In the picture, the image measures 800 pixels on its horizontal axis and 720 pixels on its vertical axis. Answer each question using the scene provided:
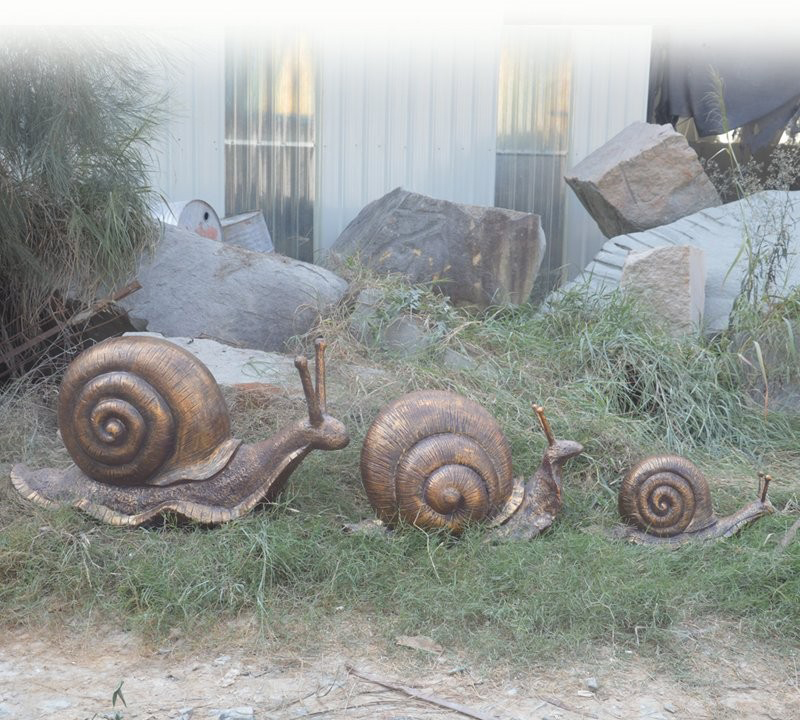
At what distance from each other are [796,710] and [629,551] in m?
0.81

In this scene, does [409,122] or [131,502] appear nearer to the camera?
[131,502]

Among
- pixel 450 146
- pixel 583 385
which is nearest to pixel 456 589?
pixel 583 385

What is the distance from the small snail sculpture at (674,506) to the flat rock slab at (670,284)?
68.8 inches

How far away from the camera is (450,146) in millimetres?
6781

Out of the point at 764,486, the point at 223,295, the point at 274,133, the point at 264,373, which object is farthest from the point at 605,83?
the point at 764,486

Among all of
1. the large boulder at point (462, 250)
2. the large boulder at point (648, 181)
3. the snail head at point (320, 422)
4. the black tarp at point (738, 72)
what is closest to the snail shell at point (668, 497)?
the snail head at point (320, 422)

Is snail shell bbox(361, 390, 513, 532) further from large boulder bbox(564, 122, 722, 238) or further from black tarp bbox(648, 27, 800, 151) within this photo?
black tarp bbox(648, 27, 800, 151)

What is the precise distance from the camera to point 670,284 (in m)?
4.97

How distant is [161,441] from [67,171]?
142cm

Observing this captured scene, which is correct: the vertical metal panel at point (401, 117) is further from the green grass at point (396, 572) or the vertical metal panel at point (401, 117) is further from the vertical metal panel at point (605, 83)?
the green grass at point (396, 572)

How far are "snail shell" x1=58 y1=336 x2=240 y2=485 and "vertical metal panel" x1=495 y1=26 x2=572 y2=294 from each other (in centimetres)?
405

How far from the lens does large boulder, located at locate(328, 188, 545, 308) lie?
5418 mm

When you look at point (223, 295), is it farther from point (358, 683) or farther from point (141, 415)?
point (358, 683)

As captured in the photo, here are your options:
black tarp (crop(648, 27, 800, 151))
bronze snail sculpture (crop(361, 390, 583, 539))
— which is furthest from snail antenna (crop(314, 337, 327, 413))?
black tarp (crop(648, 27, 800, 151))
